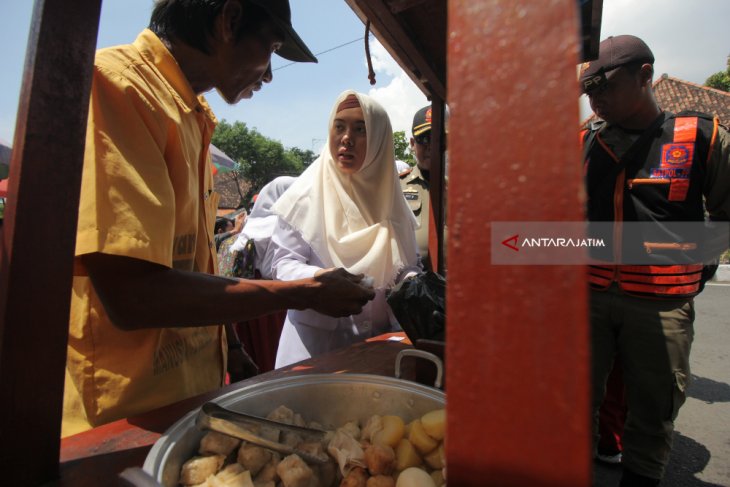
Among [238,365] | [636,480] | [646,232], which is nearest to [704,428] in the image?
[636,480]

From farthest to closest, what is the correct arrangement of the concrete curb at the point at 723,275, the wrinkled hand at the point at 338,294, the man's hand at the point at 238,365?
1. the concrete curb at the point at 723,275
2. the man's hand at the point at 238,365
3. the wrinkled hand at the point at 338,294

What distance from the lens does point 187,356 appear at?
1.11 meters

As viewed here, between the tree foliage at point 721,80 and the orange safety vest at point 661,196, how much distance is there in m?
27.0

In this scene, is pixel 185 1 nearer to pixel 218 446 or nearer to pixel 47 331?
pixel 47 331

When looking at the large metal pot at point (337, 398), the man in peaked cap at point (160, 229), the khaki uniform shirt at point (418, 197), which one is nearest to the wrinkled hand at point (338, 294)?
the man in peaked cap at point (160, 229)

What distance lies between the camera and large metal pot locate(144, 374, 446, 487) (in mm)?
970

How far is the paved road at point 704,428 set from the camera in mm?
2439

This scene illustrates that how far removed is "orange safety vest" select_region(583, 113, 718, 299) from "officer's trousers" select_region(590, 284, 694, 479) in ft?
0.26

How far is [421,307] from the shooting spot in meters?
1.46

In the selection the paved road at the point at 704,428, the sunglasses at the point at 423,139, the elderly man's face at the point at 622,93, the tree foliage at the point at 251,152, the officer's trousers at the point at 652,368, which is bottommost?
the paved road at the point at 704,428

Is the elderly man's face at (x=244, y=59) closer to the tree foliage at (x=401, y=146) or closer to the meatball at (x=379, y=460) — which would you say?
the meatball at (x=379, y=460)

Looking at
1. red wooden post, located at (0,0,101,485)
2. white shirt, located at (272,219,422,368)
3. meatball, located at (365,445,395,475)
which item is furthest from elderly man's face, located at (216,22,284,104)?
meatball, located at (365,445,395,475)

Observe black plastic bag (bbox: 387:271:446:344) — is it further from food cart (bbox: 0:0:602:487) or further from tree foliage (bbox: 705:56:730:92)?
tree foliage (bbox: 705:56:730:92)

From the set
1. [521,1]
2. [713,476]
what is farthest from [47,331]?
[713,476]
